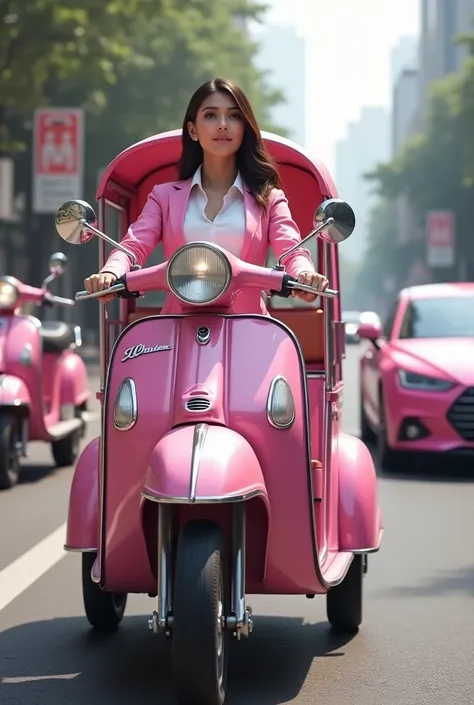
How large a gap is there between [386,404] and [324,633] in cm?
625

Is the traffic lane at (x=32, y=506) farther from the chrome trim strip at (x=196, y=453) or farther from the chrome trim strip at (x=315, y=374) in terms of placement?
the chrome trim strip at (x=196, y=453)

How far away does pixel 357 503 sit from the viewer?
563 cm

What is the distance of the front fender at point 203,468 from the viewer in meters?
4.56

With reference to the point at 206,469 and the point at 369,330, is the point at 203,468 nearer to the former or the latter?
the point at 206,469

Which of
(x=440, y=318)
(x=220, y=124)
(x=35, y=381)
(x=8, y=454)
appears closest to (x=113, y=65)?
(x=440, y=318)

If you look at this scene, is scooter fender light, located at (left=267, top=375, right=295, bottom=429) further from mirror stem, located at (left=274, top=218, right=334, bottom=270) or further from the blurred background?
the blurred background

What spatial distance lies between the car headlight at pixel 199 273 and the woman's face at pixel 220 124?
691mm

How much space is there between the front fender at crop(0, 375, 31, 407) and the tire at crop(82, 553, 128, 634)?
16.4 ft

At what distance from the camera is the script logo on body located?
4.98m

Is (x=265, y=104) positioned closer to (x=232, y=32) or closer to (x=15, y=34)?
(x=232, y=32)

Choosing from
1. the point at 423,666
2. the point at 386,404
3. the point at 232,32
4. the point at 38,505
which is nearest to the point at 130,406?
the point at 423,666

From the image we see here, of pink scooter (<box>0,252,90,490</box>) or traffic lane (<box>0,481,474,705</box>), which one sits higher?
pink scooter (<box>0,252,90,490</box>)

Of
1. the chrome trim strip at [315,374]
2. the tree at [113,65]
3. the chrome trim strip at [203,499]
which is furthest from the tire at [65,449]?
the tree at [113,65]

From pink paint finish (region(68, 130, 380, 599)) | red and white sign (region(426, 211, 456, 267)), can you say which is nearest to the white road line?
pink paint finish (region(68, 130, 380, 599))
